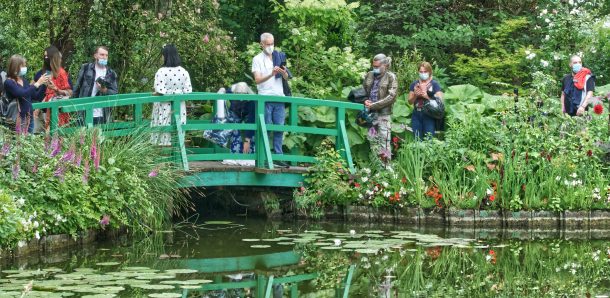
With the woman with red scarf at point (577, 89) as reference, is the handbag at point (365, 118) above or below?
below

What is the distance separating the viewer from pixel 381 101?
618 inches

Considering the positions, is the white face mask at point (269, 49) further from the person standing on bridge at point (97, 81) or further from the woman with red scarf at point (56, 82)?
the woman with red scarf at point (56, 82)

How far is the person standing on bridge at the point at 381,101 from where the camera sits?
15734 millimetres

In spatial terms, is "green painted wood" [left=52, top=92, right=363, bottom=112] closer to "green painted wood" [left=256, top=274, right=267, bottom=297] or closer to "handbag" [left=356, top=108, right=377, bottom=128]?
"handbag" [left=356, top=108, right=377, bottom=128]

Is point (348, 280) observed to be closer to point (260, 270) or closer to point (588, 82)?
point (260, 270)

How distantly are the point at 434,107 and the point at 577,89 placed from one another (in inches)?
72.6

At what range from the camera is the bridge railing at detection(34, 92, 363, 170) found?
14.5 m

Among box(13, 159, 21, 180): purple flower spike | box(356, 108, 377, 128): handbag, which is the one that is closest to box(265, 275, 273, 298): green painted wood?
box(13, 159, 21, 180): purple flower spike

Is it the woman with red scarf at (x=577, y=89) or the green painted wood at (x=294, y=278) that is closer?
the green painted wood at (x=294, y=278)

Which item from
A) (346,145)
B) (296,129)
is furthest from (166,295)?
(346,145)

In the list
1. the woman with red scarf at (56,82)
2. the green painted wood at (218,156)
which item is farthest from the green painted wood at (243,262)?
the woman with red scarf at (56,82)

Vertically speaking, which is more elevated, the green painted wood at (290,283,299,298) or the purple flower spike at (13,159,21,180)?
the purple flower spike at (13,159,21,180)

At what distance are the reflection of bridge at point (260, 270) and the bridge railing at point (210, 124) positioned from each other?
262cm

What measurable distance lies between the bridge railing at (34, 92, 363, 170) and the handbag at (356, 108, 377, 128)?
0.27 feet
